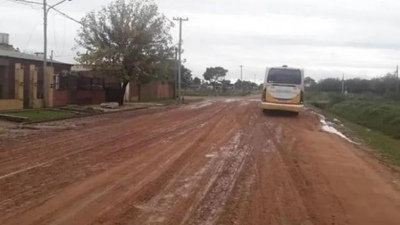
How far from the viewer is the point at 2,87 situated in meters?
36.6

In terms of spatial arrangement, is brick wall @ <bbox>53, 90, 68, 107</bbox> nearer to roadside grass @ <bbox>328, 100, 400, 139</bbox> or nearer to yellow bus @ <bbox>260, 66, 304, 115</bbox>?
yellow bus @ <bbox>260, 66, 304, 115</bbox>

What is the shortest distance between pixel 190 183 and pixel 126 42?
123 ft

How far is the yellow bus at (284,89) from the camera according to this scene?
36469 mm

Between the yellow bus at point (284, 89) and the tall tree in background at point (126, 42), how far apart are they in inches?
532

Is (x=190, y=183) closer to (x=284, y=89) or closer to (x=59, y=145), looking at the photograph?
(x=59, y=145)

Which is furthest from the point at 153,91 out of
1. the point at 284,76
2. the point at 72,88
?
the point at 284,76

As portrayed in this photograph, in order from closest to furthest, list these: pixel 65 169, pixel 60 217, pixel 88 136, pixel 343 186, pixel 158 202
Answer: pixel 60 217
pixel 158 202
pixel 343 186
pixel 65 169
pixel 88 136

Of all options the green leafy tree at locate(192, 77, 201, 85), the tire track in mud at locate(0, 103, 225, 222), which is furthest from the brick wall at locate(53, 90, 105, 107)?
the green leafy tree at locate(192, 77, 201, 85)

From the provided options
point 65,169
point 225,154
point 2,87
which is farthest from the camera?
point 2,87

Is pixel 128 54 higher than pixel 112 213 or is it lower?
higher

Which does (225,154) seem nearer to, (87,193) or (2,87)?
(87,193)

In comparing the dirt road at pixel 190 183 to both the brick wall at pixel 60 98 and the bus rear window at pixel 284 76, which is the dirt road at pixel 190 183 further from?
the brick wall at pixel 60 98


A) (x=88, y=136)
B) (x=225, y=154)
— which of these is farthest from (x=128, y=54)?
(x=225, y=154)

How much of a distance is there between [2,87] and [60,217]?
30.7 m
